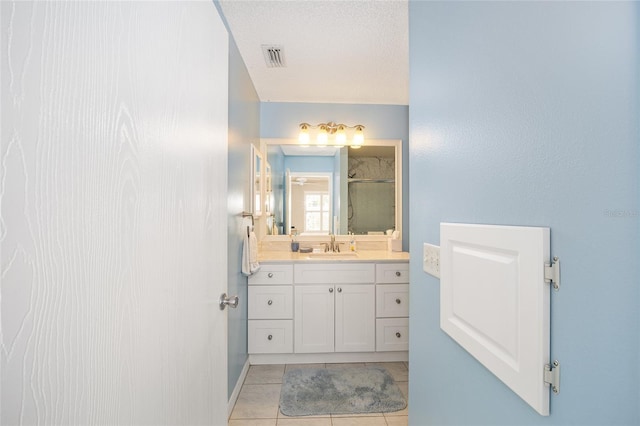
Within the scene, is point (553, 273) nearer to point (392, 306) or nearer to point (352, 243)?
point (392, 306)

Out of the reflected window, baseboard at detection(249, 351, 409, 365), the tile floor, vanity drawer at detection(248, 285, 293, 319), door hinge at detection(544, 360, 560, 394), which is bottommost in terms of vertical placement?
the tile floor

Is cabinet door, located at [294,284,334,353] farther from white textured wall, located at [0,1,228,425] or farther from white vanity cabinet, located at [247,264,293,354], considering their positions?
white textured wall, located at [0,1,228,425]

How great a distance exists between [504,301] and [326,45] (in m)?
1.96

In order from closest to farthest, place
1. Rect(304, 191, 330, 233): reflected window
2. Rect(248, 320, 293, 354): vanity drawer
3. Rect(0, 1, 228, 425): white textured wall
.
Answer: Rect(0, 1, 228, 425): white textured wall < Rect(248, 320, 293, 354): vanity drawer < Rect(304, 191, 330, 233): reflected window

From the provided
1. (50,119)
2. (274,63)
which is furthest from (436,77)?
(274,63)

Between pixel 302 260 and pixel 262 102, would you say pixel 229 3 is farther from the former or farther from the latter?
pixel 302 260

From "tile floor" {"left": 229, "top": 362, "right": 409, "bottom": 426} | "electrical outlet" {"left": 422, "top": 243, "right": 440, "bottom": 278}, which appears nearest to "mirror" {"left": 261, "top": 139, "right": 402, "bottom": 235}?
"tile floor" {"left": 229, "top": 362, "right": 409, "bottom": 426}

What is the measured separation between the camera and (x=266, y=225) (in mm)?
3176

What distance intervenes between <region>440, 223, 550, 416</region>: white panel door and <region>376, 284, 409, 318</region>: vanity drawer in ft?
5.22

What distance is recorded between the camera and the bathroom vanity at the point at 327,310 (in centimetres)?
258

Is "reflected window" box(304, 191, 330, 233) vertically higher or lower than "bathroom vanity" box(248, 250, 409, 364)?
higher

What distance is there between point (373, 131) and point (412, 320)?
2225 millimetres

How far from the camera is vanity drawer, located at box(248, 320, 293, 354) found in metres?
2.56

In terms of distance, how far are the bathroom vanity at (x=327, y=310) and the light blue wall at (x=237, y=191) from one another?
0.56 ft
